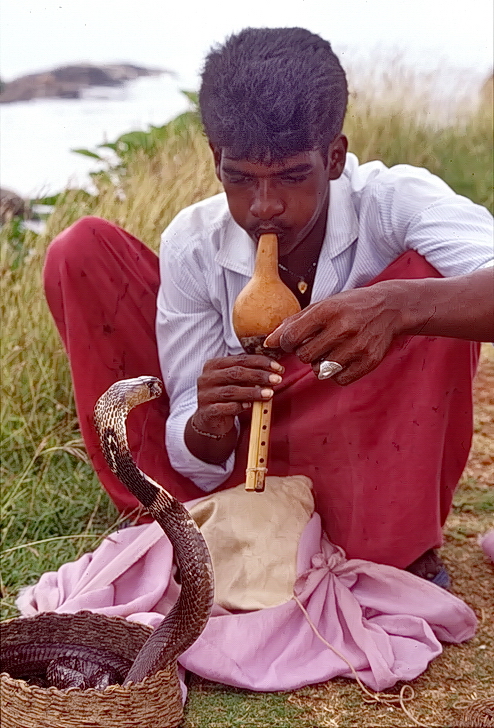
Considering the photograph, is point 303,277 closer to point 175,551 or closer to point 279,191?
point 279,191

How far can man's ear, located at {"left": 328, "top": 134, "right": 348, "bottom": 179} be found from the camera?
201cm

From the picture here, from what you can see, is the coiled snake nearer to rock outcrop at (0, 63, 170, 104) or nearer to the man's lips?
the man's lips

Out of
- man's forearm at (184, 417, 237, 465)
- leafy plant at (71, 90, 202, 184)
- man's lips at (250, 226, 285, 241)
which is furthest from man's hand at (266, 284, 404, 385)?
leafy plant at (71, 90, 202, 184)

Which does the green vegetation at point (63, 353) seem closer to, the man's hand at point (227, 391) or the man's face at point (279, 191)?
the man's face at point (279, 191)

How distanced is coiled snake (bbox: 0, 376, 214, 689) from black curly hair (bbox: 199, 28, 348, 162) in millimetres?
508

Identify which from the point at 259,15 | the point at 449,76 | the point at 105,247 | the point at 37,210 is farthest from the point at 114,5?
the point at 37,210

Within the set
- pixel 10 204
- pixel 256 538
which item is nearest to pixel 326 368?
pixel 256 538

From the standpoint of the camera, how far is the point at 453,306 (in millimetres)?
1939

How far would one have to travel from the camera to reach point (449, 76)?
7.87ft

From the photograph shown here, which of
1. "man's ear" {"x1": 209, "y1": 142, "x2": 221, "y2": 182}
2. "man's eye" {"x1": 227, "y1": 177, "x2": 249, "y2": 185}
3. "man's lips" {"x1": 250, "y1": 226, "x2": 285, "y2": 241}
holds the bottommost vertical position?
"man's lips" {"x1": 250, "y1": 226, "x2": 285, "y2": 241}

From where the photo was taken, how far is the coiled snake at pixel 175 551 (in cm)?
180

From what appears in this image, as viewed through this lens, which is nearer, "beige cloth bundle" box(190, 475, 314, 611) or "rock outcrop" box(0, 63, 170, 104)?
"rock outcrop" box(0, 63, 170, 104)

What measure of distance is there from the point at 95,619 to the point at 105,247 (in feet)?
3.02

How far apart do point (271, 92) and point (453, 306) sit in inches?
22.0
